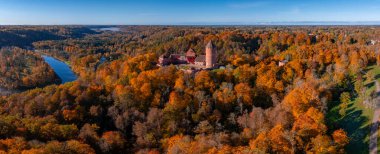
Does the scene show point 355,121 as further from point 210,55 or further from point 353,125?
point 210,55

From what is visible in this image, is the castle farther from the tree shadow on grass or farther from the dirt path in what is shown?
the dirt path

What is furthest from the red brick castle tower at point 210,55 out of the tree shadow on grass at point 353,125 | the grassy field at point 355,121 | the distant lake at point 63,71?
the distant lake at point 63,71

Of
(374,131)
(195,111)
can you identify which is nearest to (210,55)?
(195,111)

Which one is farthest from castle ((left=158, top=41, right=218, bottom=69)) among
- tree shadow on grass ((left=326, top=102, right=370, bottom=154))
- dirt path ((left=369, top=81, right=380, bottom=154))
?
dirt path ((left=369, top=81, right=380, bottom=154))

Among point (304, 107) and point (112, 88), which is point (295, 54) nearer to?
point (304, 107)

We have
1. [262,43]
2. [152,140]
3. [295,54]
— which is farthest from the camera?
[262,43]

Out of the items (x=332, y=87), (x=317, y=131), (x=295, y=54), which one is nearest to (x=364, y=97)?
(x=332, y=87)

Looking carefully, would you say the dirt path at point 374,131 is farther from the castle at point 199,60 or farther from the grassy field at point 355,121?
the castle at point 199,60
